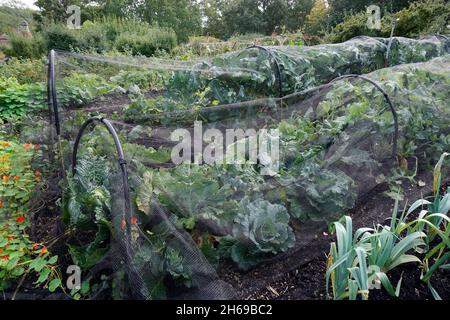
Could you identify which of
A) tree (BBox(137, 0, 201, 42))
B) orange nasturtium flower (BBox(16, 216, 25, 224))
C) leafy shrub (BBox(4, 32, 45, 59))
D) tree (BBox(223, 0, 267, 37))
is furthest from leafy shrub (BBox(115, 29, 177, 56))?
orange nasturtium flower (BBox(16, 216, 25, 224))

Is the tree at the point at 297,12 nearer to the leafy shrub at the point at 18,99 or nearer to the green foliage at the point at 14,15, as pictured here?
the green foliage at the point at 14,15

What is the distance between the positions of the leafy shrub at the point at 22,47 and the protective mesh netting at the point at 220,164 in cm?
806

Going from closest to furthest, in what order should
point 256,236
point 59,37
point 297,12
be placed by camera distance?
point 256,236 → point 59,37 → point 297,12

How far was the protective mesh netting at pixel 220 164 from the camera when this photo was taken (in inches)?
63.0

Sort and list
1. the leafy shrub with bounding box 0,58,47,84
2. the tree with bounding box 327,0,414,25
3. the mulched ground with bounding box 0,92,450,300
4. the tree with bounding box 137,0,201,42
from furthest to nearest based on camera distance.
→ the tree with bounding box 137,0,201,42
the tree with bounding box 327,0,414,25
the leafy shrub with bounding box 0,58,47,84
the mulched ground with bounding box 0,92,450,300

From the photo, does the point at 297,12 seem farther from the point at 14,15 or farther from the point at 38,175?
the point at 38,175

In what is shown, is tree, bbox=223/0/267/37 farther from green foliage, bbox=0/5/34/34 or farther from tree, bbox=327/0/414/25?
green foliage, bbox=0/5/34/34

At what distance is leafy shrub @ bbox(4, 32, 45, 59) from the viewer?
10.1 metres

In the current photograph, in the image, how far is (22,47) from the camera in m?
10.2

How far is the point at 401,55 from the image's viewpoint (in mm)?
5238

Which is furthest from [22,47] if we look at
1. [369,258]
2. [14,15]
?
[14,15]

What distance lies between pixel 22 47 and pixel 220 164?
10.8m

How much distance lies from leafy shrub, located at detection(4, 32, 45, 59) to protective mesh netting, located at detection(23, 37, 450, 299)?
8063mm
